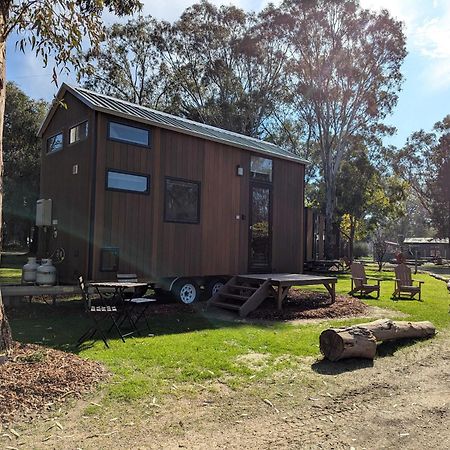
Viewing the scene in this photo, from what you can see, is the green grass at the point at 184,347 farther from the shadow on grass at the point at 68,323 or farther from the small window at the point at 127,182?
the small window at the point at 127,182

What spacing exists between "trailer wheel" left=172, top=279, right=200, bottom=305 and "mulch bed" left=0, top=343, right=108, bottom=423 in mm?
4791

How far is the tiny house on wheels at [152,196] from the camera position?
827cm

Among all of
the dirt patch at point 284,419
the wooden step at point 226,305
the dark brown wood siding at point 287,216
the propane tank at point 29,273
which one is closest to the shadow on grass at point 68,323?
the wooden step at point 226,305

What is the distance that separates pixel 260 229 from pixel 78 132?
4798 mm

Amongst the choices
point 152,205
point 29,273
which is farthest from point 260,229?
point 29,273

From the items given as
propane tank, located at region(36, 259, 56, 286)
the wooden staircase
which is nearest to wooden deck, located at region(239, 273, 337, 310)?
the wooden staircase

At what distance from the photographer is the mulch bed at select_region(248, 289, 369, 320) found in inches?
334

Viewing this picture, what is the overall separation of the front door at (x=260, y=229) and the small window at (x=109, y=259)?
3661mm

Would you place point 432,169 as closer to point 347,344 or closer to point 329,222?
point 329,222

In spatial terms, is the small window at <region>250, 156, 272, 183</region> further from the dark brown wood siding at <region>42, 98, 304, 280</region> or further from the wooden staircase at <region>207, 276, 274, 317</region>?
the wooden staircase at <region>207, 276, 274, 317</region>

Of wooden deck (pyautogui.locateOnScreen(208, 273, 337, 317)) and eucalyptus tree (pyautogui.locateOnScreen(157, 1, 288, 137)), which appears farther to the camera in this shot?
eucalyptus tree (pyautogui.locateOnScreen(157, 1, 288, 137))

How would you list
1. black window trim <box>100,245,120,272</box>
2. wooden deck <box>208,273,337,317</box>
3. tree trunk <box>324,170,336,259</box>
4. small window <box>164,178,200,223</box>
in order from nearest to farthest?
black window trim <box>100,245,120,272</box> → wooden deck <box>208,273,337,317</box> → small window <box>164,178,200,223</box> → tree trunk <box>324,170,336,259</box>

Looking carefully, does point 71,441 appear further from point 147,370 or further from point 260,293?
point 260,293

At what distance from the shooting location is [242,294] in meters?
9.77
